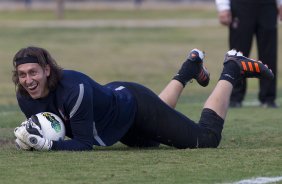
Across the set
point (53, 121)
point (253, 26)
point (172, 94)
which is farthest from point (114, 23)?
point (53, 121)

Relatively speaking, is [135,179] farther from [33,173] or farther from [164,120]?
[164,120]

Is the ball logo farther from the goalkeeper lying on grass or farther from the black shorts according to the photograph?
the black shorts

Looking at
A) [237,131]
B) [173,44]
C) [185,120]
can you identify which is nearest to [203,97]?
[237,131]

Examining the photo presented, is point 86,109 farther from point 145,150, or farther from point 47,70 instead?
point 145,150

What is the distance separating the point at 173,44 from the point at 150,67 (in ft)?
22.5

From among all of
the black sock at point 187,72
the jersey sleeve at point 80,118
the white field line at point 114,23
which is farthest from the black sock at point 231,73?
the white field line at point 114,23

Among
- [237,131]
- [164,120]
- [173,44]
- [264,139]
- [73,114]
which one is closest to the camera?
[73,114]

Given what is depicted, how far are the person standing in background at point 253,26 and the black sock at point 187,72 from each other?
4118 mm

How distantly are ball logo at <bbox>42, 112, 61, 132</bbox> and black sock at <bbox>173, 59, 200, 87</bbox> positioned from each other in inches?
70.6

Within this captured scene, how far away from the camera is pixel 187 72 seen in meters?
9.27

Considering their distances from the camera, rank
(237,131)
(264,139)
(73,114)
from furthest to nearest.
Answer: (237,131)
(264,139)
(73,114)

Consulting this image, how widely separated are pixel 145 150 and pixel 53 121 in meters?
0.98

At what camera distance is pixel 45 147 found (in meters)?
7.85

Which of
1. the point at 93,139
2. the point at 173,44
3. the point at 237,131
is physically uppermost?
the point at 93,139
